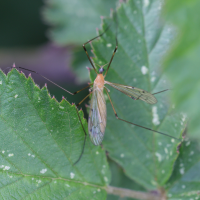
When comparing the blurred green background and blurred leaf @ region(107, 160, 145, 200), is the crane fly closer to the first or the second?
blurred leaf @ region(107, 160, 145, 200)

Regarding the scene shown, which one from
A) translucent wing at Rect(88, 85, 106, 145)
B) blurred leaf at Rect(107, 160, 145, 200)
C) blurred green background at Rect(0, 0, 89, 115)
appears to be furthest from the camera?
blurred green background at Rect(0, 0, 89, 115)

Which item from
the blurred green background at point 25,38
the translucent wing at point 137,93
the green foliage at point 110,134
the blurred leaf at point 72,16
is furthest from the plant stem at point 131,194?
the blurred green background at point 25,38

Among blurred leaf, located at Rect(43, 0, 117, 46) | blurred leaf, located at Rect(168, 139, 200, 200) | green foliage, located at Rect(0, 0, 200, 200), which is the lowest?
blurred leaf, located at Rect(168, 139, 200, 200)

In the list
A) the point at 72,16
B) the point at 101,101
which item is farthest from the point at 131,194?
the point at 72,16

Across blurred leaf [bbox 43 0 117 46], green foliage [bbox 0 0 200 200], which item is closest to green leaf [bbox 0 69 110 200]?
green foliage [bbox 0 0 200 200]

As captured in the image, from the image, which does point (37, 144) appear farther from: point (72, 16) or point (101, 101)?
point (72, 16)
